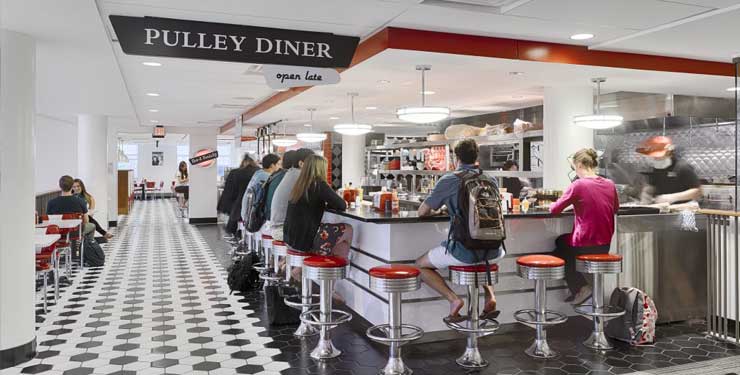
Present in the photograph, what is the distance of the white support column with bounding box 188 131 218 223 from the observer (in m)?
15.4

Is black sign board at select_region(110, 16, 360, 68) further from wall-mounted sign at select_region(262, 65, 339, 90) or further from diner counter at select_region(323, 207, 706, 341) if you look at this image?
diner counter at select_region(323, 207, 706, 341)

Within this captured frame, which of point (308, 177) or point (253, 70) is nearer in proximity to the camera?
point (308, 177)

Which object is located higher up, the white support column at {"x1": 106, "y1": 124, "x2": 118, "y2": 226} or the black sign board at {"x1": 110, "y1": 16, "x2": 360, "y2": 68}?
the black sign board at {"x1": 110, "y1": 16, "x2": 360, "y2": 68}

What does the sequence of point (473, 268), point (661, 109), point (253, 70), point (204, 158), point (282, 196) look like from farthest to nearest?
point (204, 158)
point (661, 109)
point (253, 70)
point (282, 196)
point (473, 268)

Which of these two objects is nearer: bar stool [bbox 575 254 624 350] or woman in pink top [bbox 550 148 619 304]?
bar stool [bbox 575 254 624 350]

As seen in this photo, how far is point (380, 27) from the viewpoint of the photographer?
4.89 metres

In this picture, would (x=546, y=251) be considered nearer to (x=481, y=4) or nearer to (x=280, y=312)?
(x=481, y=4)

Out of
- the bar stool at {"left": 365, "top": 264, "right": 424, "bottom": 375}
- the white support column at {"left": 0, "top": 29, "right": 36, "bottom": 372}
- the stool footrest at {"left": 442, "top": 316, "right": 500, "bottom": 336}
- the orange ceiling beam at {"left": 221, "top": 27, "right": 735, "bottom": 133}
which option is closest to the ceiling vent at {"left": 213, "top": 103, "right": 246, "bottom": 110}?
the orange ceiling beam at {"left": 221, "top": 27, "right": 735, "bottom": 133}

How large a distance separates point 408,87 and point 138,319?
13.8 ft

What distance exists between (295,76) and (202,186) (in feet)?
36.8

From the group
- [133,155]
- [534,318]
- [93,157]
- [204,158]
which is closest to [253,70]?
[534,318]

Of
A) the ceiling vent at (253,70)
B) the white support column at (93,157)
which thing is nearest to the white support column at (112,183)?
the white support column at (93,157)

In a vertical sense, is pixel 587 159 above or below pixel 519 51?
below

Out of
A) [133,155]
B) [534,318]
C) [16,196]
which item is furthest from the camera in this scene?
[133,155]
